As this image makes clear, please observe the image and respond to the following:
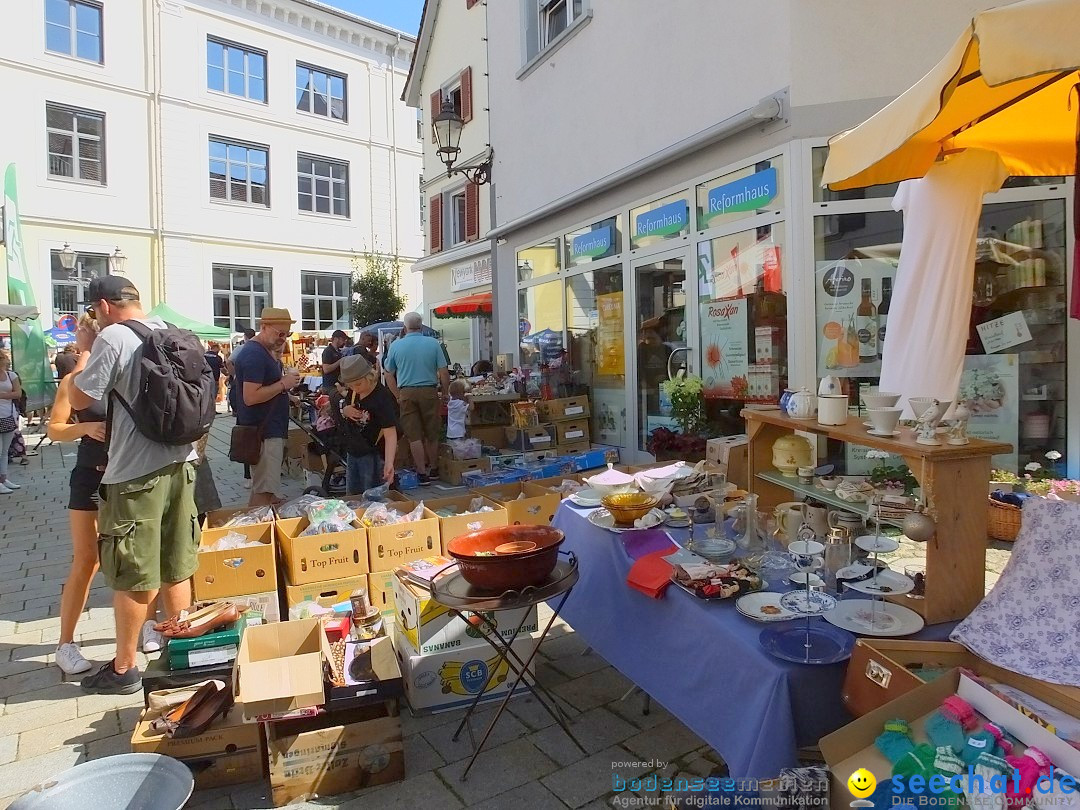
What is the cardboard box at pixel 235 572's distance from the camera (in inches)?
147

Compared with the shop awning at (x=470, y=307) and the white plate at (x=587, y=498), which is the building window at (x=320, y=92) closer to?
the shop awning at (x=470, y=307)

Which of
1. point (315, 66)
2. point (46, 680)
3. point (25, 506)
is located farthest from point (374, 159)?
point (46, 680)

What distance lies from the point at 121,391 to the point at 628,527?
2325mm

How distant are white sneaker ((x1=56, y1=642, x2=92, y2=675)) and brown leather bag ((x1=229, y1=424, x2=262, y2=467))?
1710 mm

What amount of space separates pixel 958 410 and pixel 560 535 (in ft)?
4.68

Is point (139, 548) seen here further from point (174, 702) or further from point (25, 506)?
point (25, 506)

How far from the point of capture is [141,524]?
3092 millimetres

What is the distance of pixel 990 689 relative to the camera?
67.4 inches

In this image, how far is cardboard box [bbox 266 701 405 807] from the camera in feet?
8.14

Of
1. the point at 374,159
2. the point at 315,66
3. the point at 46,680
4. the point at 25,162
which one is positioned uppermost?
the point at 315,66

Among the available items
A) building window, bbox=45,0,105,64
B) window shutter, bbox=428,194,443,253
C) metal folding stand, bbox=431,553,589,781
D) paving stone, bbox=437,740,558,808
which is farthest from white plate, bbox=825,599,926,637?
building window, bbox=45,0,105,64

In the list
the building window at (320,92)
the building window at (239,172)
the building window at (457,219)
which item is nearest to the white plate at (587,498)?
the building window at (457,219)

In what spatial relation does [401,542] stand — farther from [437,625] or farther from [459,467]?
[459,467]

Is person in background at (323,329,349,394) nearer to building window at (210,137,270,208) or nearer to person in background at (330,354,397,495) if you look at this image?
person in background at (330,354,397,495)
